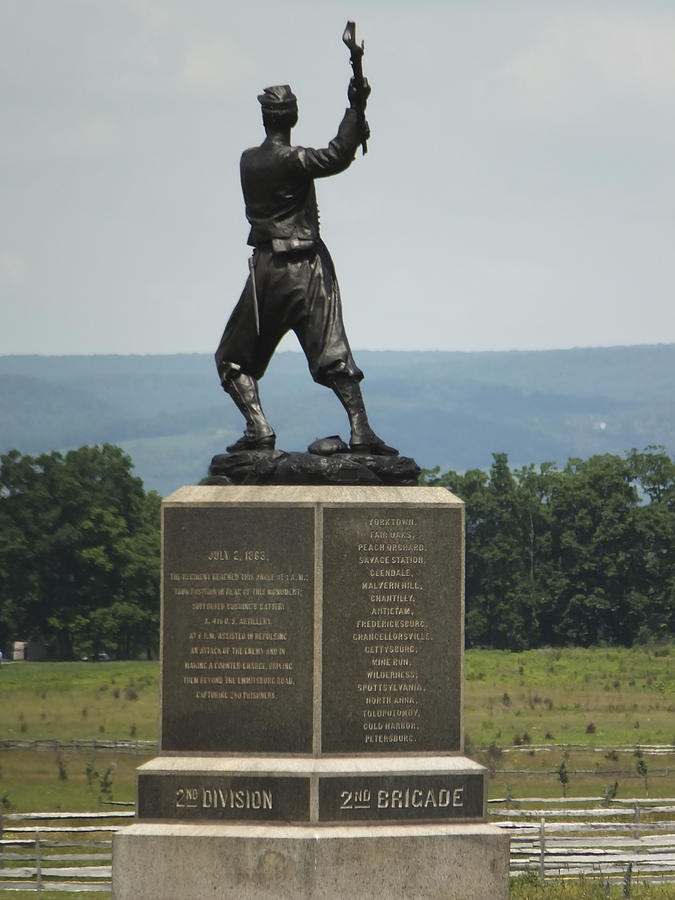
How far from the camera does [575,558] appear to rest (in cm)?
7738

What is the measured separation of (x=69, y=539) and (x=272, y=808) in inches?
2220

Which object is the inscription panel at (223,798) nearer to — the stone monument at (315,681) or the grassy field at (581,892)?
the stone monument at (315,681)

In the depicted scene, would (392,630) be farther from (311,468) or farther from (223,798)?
(223,798)

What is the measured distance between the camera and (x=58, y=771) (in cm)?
3356

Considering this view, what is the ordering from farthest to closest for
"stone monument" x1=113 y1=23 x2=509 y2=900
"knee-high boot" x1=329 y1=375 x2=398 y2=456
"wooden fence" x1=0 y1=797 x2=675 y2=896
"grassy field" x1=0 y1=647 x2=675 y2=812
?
"grassy field" x1=0 y1=647 x2=675 y2=812, "wooden fence" x1=0 y1=797 x2=675 y2=896, "knee-high boot" x1=329 y1=375 x2=398 y2=456, "stone monument" x1=113 y1=23 x2=509 y2=900

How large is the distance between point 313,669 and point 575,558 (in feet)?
215

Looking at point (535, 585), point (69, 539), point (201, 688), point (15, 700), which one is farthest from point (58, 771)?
point (535, 585)

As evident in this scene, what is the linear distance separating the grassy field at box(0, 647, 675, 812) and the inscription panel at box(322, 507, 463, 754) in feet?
55.9

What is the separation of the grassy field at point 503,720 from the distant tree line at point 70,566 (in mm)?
5311

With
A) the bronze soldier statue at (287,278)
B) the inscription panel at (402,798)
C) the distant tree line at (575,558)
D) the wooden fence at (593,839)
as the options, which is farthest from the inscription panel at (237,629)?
the distant tree line at (575,558)

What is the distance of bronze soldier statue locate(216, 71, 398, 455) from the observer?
13.6 metres

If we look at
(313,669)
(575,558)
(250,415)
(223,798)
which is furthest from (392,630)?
(575,558)

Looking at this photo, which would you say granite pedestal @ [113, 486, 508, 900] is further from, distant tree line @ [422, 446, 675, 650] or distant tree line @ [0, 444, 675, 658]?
distant tree line @ [422, 446, 675, 650]

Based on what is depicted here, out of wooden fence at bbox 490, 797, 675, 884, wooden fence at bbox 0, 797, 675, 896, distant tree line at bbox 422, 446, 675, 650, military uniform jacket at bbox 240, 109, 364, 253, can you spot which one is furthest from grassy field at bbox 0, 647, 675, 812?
military uniform jacket at bbox 240, 109, 364, 253
